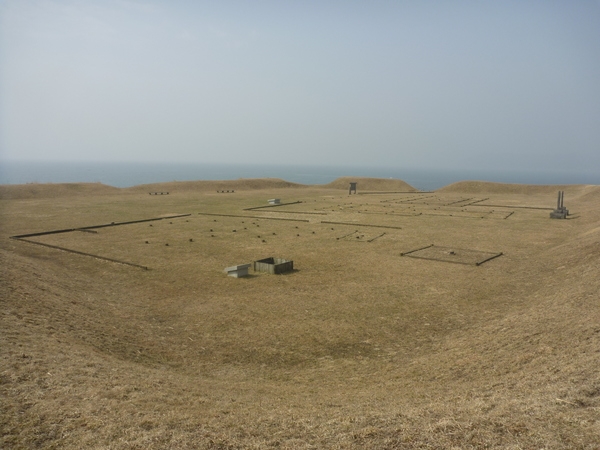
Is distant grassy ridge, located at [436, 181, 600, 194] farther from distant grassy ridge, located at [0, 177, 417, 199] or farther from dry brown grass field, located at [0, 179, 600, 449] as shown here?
Result: dry brown grass field, located at [0, 179, 600, 449]

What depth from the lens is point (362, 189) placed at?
6147cm

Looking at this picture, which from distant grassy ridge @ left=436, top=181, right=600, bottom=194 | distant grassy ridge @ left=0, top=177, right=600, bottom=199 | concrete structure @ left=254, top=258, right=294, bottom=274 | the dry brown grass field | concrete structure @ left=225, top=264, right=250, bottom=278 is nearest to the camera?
the dry brown grass field

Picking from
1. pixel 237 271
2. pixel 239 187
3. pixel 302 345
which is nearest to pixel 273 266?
pixel 237 271

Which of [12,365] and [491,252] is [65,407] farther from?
[491,252]

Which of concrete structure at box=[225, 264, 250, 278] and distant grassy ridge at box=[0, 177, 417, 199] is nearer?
concrete structure at box=[225, 264, 250, 278]

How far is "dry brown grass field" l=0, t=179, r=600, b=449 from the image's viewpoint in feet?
15.6

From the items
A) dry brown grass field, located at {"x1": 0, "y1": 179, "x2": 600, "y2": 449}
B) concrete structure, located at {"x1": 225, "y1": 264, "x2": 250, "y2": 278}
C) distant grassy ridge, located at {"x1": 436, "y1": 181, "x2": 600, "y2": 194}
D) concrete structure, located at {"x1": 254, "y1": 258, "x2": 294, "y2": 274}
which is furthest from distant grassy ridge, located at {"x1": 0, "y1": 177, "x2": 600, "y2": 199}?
concrete structure, located at {"x1": 225, "y1": 264, "x2": 250, "y2": 278}

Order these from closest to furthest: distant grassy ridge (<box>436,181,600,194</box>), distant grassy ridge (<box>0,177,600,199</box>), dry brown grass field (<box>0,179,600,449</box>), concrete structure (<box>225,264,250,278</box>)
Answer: dry brown grass field (<box>0,179,600,449</box>), concrete structure (<box>225,264,250,278</box>), distant grassy ridge (<box>0,177,600,199</box>), distant grassy ridge (<box>436,181,600,194</box>)

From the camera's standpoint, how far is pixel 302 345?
8.43m

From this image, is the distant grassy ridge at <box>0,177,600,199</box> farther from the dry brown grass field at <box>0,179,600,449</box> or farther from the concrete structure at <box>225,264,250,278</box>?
the concrete structure at <box>225,264,250,278</box>

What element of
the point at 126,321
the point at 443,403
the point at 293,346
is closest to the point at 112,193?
the point at 126,321

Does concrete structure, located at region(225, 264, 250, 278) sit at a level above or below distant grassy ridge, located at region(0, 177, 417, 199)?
below

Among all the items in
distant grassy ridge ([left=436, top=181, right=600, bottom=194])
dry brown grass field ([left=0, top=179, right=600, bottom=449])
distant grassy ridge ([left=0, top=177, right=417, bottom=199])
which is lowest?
dry brown grass field ([left=0, top=179, right=600, bottom=449])

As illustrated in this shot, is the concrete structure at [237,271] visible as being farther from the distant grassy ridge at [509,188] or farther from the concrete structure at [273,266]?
the distant grassy ridge at [509,188]
